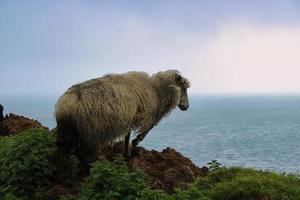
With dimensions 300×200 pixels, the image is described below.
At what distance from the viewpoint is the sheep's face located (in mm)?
14117

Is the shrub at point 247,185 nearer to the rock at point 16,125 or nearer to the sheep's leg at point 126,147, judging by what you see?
the sheep's leg at point 126,147

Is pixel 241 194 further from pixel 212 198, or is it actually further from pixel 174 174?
pixel 174 174

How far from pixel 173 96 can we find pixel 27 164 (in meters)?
4.76

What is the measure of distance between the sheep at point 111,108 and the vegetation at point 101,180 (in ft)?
1.80

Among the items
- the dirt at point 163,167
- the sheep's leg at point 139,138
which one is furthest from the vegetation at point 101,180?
the sheep's leg at point 139,138

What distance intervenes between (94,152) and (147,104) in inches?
86.3

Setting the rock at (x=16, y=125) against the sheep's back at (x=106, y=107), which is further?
the rock at (x=16, y=125)

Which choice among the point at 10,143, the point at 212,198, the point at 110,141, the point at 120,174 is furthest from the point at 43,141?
the point at 212,198

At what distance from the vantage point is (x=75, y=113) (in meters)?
10.6

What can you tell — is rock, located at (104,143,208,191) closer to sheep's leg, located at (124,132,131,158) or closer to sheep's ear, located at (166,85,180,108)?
sheep's leg, located at (124,132,131,158)

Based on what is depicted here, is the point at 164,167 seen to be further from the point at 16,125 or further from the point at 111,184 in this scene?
the point at 16,125

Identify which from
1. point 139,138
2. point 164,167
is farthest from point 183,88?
point 164,167

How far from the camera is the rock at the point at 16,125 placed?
50.9ft

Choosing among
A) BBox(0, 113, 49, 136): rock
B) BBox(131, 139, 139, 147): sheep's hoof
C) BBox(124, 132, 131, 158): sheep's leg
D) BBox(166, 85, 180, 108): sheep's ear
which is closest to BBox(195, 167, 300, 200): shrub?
BBox(124, 132, 131, 158): sheep's leg
